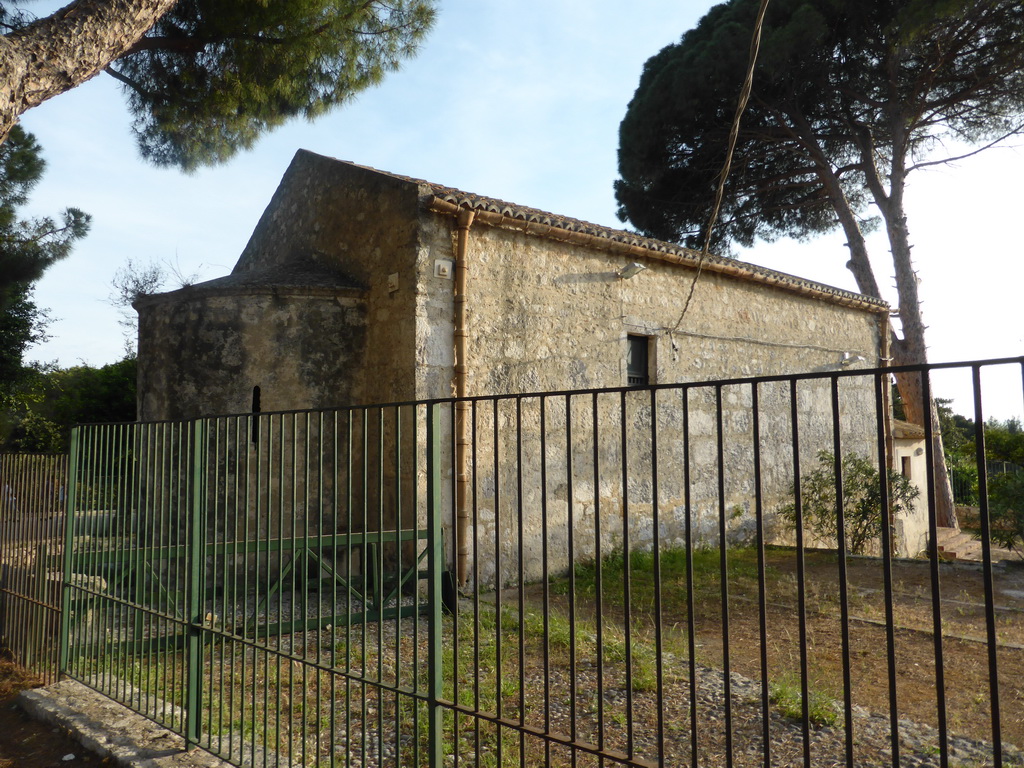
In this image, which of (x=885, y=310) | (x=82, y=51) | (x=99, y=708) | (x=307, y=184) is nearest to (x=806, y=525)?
(x=885, y=310)

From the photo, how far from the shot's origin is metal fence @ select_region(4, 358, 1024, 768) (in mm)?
2377

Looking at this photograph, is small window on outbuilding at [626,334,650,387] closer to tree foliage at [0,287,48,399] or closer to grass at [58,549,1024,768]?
grass at [58,549,1024,768]

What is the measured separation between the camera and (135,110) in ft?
33.4

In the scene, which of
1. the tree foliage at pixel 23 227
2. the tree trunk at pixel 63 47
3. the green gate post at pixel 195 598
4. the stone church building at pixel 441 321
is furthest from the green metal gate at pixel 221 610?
the tree foliage at pixel 23 227

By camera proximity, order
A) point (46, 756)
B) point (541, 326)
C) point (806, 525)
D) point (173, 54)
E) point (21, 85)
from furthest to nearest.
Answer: point (806, 525) → point (173, 54) → point (541, 326) → point (21, 85) → point (46, 756)

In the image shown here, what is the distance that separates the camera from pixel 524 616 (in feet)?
13.3

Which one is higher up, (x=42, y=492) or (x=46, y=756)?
(x=42, y=492)

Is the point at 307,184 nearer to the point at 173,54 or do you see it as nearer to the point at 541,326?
the point at 173,54

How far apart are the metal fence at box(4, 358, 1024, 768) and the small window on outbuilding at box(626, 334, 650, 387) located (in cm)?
49

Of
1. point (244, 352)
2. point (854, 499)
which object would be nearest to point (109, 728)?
point (244, 352)

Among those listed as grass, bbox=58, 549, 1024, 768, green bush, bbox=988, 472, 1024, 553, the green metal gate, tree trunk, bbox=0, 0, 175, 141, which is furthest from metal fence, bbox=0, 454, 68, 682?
green bush, bbox=988, 472, 1024, 553

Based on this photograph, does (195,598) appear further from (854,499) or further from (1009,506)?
(854,499)

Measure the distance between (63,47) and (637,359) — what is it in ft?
23.6

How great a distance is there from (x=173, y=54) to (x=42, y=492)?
21.6ft
